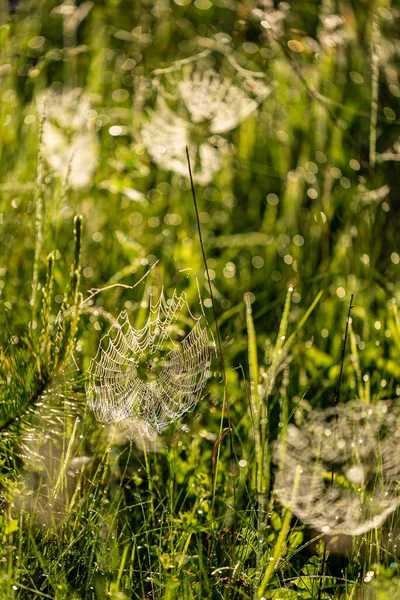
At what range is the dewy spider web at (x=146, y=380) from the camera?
137 cm

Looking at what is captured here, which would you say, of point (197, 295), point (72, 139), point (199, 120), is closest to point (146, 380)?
point (197, 295)

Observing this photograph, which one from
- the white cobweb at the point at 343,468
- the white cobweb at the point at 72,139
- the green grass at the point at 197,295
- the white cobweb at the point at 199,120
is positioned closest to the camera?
the green grass at the point at 197,295

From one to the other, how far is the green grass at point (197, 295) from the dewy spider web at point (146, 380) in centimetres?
4

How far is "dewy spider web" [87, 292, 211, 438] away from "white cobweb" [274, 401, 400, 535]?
0.78 feet

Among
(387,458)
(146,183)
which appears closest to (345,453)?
(387,458)

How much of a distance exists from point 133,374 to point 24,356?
1.03ft

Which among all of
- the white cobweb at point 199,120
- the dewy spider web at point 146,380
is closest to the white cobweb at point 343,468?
the dewy spider web at point 146,380

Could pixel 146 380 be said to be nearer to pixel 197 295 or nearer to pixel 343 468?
pixel 343 468

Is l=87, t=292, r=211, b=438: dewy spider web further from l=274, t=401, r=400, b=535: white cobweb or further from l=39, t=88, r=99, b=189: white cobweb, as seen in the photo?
l=39, t=88, r=99, b=189: white cobweb

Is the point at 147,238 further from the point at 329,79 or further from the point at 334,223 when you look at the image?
the point at 329,79

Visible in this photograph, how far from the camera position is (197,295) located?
215cm

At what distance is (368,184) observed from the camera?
8.68ft

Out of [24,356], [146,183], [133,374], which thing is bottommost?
[146,183]

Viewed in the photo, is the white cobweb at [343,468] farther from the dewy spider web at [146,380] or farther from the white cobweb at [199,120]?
the white cobweb at [199,120]
